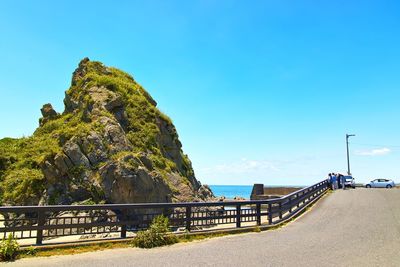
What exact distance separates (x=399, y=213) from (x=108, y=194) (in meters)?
19.3

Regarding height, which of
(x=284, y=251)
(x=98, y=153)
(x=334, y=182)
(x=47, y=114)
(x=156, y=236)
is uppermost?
(x=47, y=114)

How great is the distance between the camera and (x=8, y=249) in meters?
9.35

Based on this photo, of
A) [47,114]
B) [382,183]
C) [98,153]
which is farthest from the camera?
[382,183]

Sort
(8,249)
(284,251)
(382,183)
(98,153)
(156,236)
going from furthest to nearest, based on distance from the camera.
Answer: (382,183) → (98,153) → (156,236) → (284,251) → (8,249)

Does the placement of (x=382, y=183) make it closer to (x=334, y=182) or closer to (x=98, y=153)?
(x=334, y=182)

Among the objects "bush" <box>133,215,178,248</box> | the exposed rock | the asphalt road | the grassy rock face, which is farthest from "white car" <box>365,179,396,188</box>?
"bush" <box>133,215,178,248</box>

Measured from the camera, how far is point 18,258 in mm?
9523

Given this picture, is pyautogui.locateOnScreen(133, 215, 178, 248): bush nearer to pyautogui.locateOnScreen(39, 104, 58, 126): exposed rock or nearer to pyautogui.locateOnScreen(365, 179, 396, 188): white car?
pyautogui.locateOnScreen(39, 104, 58, 126): exposed rock

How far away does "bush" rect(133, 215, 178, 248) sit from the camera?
38.2ft

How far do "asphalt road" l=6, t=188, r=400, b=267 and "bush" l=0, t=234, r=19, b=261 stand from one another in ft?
1.22

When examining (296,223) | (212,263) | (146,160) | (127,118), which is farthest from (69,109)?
(212,263)

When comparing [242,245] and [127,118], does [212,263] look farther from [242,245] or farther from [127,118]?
[127,118]

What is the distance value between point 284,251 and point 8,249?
324 inches

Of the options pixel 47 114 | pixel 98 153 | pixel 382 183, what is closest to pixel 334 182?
pixel 382 183
